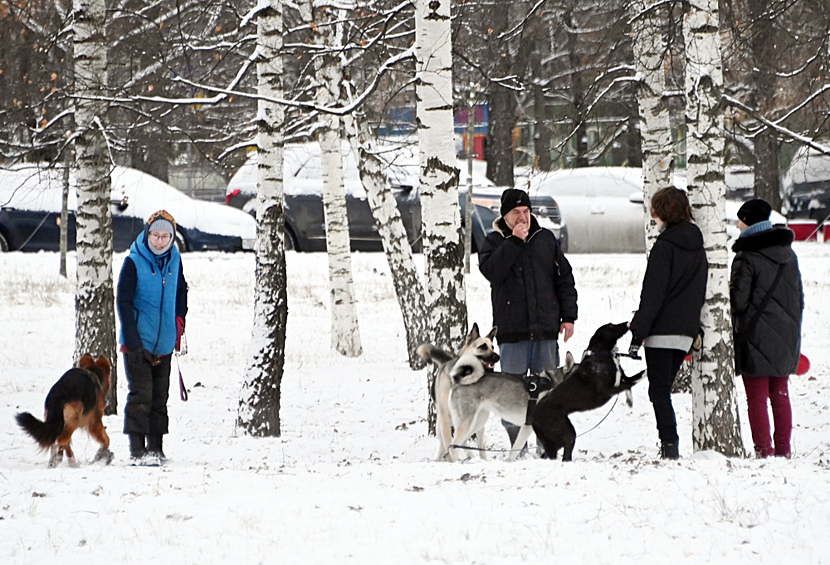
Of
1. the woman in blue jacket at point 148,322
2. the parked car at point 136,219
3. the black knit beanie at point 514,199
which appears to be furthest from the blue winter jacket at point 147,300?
the parked car at point 136,219

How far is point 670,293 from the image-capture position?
230 inches

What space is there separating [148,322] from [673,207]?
3722 millimetres

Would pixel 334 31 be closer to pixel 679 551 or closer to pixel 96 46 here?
pixel 96 46

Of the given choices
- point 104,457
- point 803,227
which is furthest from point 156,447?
point 803,227

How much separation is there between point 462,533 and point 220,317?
1032 centimetres

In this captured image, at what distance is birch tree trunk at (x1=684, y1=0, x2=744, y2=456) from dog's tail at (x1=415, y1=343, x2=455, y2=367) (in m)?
1.77

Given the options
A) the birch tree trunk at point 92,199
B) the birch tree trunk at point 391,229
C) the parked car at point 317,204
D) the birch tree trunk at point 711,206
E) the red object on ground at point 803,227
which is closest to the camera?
the birch tree trunk at point 711,206

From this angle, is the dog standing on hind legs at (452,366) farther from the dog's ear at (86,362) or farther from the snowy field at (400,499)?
the dog's ear at (86,362)

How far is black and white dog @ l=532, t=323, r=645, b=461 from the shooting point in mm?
5926

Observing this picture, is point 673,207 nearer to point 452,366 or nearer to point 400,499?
point 452,366

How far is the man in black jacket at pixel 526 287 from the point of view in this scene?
21.1 ft


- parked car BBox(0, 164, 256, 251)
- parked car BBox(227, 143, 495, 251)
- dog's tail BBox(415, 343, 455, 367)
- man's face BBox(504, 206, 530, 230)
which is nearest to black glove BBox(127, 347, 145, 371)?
dog's tail BBox(415, 343, 455, 367)

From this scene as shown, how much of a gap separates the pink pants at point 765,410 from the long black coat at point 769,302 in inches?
5.1

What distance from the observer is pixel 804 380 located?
9.90m
